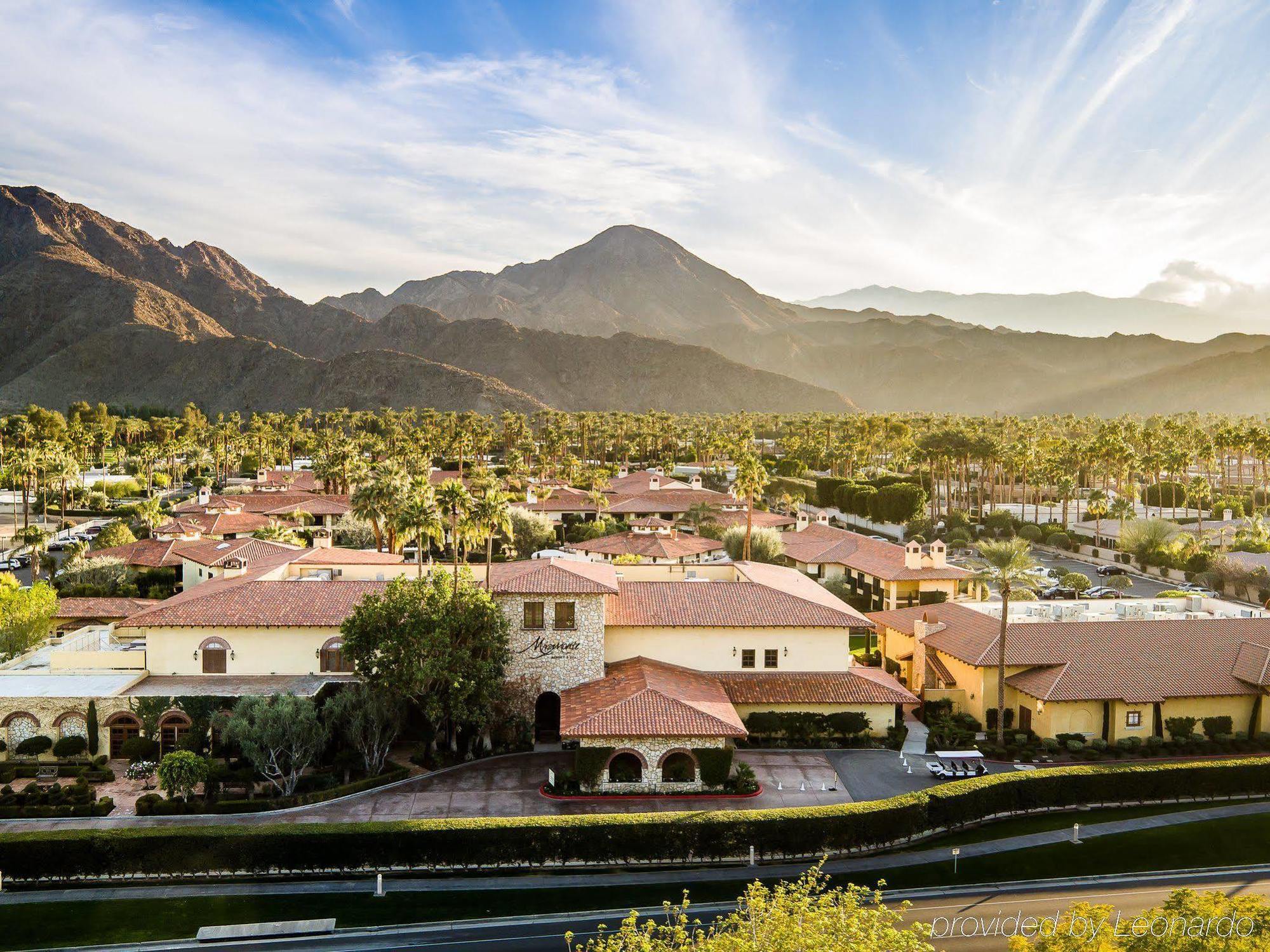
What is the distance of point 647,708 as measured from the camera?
34.8m

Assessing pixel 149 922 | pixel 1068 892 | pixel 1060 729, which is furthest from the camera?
pixel 1060 729

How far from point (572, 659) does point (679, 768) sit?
710 cm

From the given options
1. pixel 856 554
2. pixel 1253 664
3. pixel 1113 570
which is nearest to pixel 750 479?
pixel 856 554

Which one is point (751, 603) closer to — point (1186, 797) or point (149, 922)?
point (1186, 797)

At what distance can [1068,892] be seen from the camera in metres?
27.3

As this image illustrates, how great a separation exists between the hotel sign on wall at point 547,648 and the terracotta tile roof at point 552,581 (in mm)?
2078

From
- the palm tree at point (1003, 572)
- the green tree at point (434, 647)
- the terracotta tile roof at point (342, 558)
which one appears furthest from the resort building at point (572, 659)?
the terracotta tile roof at point (342, 558)

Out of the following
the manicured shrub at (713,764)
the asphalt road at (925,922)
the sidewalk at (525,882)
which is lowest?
the sidewalk at (525,882)

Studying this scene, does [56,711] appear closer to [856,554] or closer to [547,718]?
[547,718]

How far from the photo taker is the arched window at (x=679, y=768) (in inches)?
1339

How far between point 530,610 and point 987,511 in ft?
308

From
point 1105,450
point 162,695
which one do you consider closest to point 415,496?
point 162,695

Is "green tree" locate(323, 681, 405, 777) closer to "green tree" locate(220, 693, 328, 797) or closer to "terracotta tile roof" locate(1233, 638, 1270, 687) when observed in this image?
"green tree" locate(220, 693, 328, 797)

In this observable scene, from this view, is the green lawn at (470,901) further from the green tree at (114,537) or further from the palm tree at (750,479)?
the green tree at (114,537)
